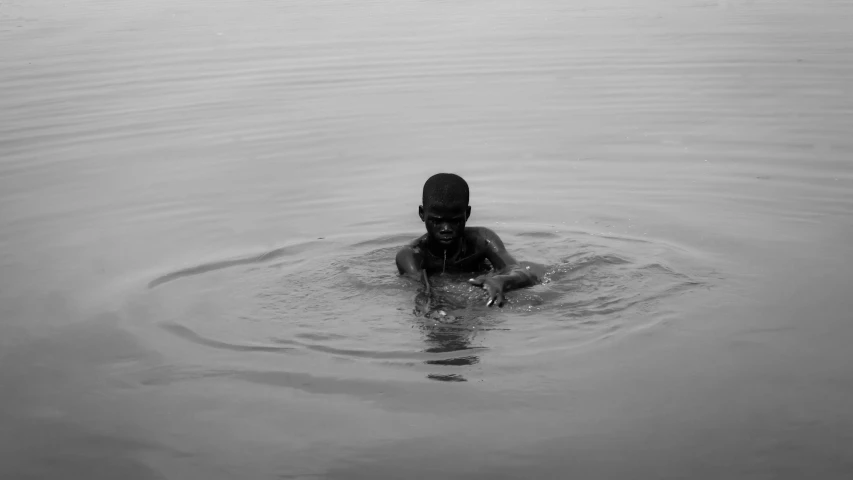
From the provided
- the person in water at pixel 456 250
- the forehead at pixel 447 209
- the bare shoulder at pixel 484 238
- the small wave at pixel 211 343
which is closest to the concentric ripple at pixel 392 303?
the small wave at pixel 211 343

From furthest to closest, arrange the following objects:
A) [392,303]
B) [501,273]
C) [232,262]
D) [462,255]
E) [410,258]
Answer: [232,262] → [462,255] → [410,258] → [501,273] → [392,303]

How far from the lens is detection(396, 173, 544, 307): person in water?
7.25 m

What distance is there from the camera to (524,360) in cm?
605

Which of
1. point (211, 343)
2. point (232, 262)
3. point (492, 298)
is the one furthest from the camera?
point (232, 262)

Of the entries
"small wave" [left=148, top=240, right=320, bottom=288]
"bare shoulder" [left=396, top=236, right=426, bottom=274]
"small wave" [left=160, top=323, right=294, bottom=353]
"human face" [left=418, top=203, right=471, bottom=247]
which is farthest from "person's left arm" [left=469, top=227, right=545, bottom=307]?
"small wave" [left=148, top=240, right=320, bottom=288]

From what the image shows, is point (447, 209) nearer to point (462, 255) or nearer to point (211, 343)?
point (462, 255)

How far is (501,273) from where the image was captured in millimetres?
7445

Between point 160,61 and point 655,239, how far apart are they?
12.2 meters

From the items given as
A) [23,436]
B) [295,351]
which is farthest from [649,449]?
[23,436]

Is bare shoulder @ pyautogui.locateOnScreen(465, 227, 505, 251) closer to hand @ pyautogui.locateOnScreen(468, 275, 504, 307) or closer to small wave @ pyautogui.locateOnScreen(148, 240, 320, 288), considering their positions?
hand @ pyautogui.locateOnScreen(468, 275, 504, 307)

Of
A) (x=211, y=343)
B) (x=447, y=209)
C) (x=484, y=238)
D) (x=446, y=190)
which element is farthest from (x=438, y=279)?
(x=211, y=343)

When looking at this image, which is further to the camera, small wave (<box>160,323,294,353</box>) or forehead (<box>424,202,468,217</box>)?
forehead (<box>424,202,468,217</box>)

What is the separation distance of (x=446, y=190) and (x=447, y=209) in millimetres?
139

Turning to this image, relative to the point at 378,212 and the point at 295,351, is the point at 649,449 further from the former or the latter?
the point at 378,212
